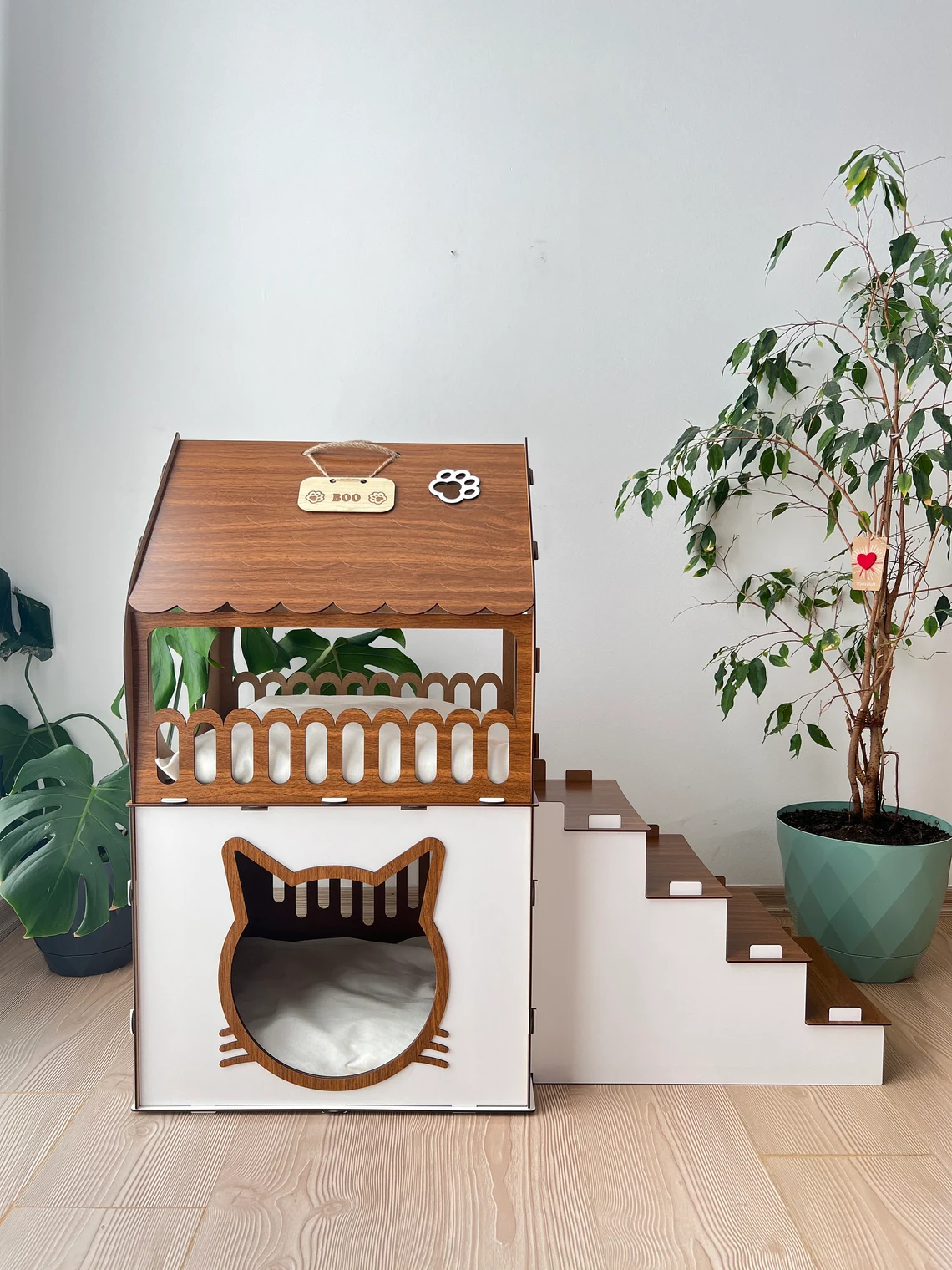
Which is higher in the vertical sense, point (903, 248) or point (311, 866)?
point (903, 248)

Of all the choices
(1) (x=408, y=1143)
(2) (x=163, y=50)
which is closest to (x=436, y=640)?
(1) (x=408, y=1143)

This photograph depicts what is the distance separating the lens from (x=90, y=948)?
2033 mm

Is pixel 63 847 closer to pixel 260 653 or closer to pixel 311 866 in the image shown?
pixel 311 866

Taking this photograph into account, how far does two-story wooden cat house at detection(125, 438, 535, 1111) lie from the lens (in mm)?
1458

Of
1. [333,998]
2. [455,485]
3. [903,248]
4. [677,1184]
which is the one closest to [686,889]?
[677,1184]

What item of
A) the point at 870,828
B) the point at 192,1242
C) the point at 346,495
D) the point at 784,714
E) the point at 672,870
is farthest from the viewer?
the point at 784,714

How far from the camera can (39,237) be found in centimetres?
227

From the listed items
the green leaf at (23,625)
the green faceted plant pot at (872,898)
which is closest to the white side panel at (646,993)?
the green faceted plant pot at (872,898)

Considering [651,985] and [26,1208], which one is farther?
[651,985]

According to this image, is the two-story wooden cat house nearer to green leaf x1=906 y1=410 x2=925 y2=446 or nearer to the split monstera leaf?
the split monstera leaf

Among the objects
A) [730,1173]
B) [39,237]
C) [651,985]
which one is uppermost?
[39,237]

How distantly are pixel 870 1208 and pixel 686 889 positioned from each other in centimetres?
51

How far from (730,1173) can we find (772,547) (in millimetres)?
1478

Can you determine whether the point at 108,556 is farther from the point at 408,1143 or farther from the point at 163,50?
the point at 408,1143
